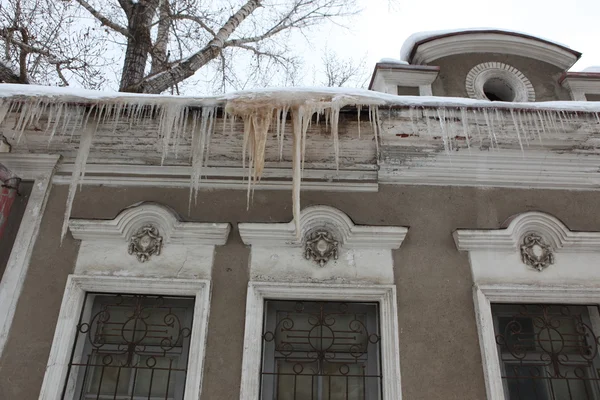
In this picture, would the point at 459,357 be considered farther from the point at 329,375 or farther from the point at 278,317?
the point at 278,317

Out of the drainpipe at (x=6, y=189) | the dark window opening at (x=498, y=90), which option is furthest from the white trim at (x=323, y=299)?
the dark window opening at (x=498, y=90)

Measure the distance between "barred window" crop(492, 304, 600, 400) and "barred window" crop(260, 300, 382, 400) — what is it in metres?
0.94

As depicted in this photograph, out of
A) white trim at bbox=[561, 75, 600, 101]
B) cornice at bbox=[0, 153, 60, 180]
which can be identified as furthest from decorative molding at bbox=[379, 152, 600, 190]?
cornice at bbox=[0, 153, 60, 180]

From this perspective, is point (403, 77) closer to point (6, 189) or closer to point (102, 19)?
point (6, 189)

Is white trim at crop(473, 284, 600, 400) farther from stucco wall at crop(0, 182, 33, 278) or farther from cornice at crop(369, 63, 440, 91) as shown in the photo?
stucco wall at crop(0, 182, 33, 278)

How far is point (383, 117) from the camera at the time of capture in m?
3.23

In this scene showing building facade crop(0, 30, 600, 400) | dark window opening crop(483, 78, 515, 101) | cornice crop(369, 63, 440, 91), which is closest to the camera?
building facade crop(0, 30, 600, 400)

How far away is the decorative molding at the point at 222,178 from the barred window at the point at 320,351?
920mm

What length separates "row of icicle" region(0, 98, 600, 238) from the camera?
308cm

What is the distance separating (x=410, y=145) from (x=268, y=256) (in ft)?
4.49

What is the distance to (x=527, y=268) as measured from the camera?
3365 millimetres

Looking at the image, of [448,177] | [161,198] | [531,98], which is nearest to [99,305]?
[161,198]

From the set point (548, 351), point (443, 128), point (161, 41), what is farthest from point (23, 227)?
point (161, 41)

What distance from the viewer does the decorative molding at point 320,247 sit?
11.1 feet
